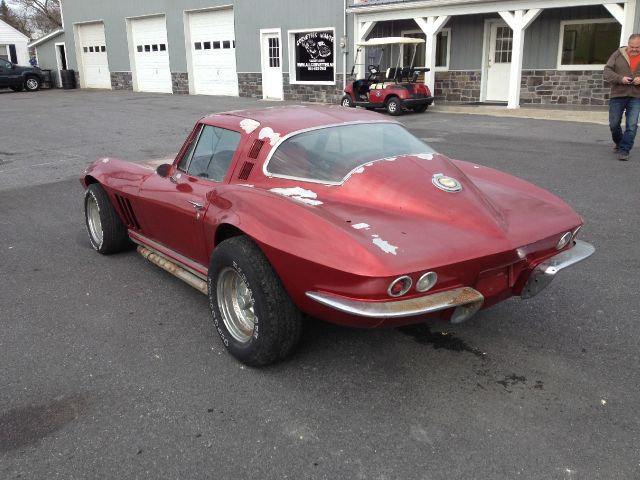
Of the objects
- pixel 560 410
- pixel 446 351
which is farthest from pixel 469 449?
pixel 446 351

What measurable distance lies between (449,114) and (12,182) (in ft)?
36.9

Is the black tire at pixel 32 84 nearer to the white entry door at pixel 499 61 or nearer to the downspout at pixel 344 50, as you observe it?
the downspout at pixel 344 50

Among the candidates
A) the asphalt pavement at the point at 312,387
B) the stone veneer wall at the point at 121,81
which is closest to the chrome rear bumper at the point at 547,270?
the asphalt pavement at the point at 312,387

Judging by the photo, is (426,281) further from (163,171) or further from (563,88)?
(563,88)

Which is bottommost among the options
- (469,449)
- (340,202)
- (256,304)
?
(469,449)

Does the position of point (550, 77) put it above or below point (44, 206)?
above

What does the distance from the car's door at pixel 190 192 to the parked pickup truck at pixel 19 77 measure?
2804cm

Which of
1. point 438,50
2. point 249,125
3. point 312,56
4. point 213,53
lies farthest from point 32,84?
point 249,125

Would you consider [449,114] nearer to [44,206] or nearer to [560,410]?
[44,206]

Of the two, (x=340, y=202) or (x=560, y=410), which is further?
(x=340, y=202)

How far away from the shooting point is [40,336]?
3.65 m

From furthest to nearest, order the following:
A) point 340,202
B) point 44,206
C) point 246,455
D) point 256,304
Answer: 1. point 44,206
2. point 340,202
3. point 256,304
4. point 246,455

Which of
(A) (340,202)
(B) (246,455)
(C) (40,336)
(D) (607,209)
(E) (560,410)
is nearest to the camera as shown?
(B) (246,455)

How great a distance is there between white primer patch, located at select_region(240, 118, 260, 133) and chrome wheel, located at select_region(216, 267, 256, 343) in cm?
96
